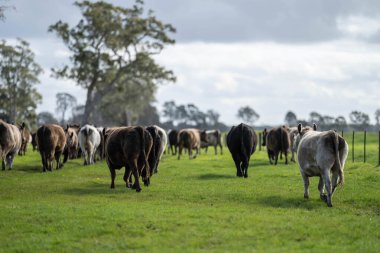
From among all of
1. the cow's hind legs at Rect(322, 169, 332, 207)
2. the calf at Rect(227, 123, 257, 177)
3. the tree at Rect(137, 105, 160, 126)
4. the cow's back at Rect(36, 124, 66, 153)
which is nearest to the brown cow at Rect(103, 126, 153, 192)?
the calf at Rect(227, 123, 257, 177)

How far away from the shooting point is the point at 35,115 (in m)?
91.1

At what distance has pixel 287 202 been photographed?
54.5ft

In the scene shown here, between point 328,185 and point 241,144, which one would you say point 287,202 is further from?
point 241,144

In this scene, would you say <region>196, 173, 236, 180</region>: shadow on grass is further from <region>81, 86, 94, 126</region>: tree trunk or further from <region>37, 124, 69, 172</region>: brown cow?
<region>81, 86, 94, 126</region>: tree trunk

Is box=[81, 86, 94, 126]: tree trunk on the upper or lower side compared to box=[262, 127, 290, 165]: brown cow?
upper

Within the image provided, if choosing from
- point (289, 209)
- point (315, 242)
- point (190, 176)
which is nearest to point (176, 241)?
point (315, 242)

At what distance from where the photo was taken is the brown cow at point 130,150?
64.6ft

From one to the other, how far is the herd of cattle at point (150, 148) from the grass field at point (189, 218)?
0.77 metres

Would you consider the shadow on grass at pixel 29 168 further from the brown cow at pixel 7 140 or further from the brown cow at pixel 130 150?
the brown cow at pixel 130 150

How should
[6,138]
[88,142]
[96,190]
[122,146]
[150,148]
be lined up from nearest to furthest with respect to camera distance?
[122,146]
[96,190]
[150,148]
[6,138]
[88,142]

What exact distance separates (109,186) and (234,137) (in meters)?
6.43

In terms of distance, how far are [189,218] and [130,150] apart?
6448 mm

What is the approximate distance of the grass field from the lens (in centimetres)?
1138

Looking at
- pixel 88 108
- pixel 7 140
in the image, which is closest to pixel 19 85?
pixel 88 108
